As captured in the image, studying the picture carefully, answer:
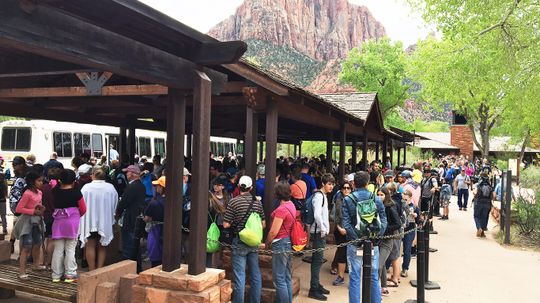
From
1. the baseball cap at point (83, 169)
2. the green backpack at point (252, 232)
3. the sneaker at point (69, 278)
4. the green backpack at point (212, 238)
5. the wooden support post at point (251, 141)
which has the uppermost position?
the wooden support post at point (251, 141)

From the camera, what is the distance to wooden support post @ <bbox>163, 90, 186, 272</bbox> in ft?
13.1

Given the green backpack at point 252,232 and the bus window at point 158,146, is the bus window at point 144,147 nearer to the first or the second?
the bus window at point 158,146

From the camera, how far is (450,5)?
14.6 meters

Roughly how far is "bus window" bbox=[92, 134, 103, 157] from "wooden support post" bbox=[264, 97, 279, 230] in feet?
52.9

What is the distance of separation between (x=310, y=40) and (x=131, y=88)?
5648 inches

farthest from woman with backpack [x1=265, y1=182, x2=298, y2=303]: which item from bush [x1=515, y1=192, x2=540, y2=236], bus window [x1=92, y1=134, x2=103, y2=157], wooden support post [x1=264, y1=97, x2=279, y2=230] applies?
bus window [x1=92, y1=134, x2=103, y2=157]

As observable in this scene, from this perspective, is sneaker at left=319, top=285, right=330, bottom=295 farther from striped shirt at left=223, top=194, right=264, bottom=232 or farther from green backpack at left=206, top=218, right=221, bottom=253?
striped shirt at left=223, top=194, right=264, bottom=232

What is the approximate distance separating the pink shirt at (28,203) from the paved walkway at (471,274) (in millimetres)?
3779

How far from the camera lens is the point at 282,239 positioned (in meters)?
5.04

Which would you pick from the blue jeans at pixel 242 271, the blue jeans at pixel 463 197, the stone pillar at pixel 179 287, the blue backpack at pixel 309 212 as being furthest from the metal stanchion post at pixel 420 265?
the blue jeans at pixel 463 197

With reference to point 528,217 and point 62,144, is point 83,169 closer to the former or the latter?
point 528,217

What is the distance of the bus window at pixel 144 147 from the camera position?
72.4 feet

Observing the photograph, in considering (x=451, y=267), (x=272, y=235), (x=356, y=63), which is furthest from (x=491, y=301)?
(x=356, y=63)

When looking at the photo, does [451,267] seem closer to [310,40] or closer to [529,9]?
[529,9]
